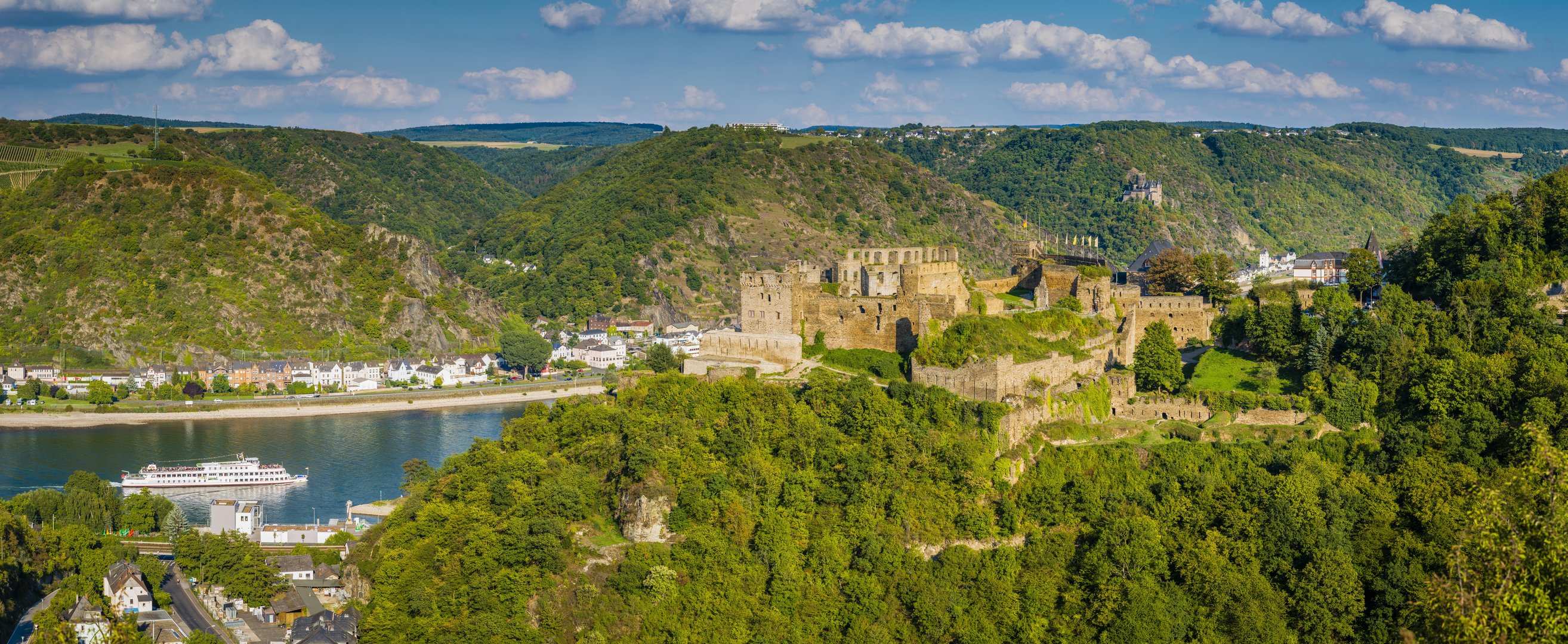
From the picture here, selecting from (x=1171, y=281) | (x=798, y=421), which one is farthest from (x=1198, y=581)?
(x=1171, y=281)

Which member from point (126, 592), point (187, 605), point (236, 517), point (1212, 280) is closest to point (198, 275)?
point (236, 517)

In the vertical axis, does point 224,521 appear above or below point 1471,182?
below

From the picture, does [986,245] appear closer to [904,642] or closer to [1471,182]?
[1471,182]

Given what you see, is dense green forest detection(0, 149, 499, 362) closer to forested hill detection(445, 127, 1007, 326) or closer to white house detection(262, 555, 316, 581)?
forested hill detection(445, 127, 1007, 326)

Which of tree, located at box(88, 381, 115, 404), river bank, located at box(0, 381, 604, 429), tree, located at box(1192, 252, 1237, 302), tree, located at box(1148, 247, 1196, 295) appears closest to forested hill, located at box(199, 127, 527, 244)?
river bank, located at box(0, 381, 604, 429)

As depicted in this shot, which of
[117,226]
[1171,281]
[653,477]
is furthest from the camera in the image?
[117,226]

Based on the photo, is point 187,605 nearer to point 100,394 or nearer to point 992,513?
point 992,513

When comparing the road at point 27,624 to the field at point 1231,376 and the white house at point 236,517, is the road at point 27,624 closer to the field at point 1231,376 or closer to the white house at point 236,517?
the white house at point 236,517
